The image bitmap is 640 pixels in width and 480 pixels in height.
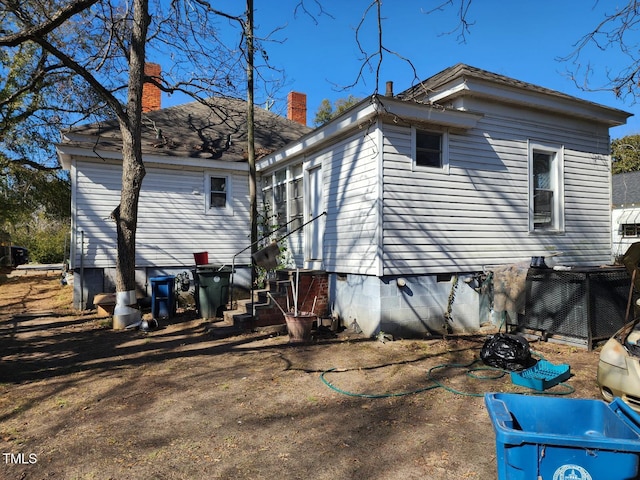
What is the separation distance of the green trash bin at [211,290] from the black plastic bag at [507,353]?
5.79m

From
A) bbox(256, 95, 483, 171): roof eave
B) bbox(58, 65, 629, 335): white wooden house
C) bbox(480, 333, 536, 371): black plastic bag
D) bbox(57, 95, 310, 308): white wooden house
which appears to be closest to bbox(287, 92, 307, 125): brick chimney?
bbox(57, 95, 310, 308): white wooden house

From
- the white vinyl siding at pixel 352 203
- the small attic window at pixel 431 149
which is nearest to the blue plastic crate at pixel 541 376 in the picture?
the white vinyl siding at pixel 352 203

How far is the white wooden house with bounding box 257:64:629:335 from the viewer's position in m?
7.20

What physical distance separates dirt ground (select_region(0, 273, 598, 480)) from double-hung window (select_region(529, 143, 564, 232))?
3.15 metres

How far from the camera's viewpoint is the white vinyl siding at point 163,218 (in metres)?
10.5

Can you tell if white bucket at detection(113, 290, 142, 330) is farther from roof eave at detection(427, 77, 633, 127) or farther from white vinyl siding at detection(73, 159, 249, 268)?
roof eave at detection(427, 77, 633, 127)

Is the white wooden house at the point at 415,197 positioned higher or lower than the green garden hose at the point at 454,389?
higher

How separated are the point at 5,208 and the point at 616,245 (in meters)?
28.3

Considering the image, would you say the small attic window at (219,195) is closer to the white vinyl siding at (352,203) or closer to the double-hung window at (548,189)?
the white vinyl siding at (352,203)

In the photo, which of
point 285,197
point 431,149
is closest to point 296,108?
point 285,197

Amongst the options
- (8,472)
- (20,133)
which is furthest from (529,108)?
(20,133)

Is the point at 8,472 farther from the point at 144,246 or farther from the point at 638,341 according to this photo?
the point at 144,246

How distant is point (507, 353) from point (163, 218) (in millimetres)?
9157

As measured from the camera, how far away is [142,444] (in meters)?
3.48
